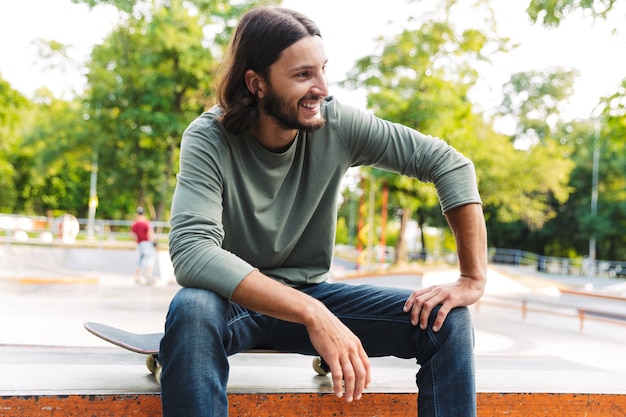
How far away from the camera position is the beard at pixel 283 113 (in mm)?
2008

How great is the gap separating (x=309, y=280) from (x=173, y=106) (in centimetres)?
2216

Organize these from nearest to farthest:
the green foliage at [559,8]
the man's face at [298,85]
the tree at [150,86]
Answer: the man's face at [298,85], the green foliage at [559,8], the tree at [150,86]

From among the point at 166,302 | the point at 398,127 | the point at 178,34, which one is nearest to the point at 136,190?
the point at 178,34

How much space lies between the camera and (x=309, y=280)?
2.15 metres

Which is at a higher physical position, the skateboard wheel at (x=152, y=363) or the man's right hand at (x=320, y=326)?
the man's right hand at (x=320, y=326)

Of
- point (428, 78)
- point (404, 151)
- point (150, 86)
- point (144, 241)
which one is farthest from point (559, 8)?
point (150, 86)

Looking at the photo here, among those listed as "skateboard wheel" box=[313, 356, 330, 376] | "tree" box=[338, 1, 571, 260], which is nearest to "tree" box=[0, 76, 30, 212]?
"tree" box=[338, 1, 571, 260]

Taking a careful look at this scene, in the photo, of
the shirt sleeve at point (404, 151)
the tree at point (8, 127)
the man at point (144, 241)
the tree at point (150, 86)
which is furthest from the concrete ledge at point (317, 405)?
the tree at point (150, 86)

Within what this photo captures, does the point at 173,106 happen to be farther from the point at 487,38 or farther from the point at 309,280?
the point at 309,280

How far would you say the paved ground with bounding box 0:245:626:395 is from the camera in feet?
6.82

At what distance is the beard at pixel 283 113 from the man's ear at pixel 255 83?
0.12 feet

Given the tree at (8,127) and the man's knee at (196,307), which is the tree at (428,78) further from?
the man's knee at (196,307)

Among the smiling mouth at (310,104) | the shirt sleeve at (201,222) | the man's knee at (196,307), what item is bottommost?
the man's knee at (196,307)

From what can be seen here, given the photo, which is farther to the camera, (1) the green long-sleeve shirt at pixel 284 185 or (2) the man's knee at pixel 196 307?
(1) the green long-sleeve shirt at pixel 284 185
